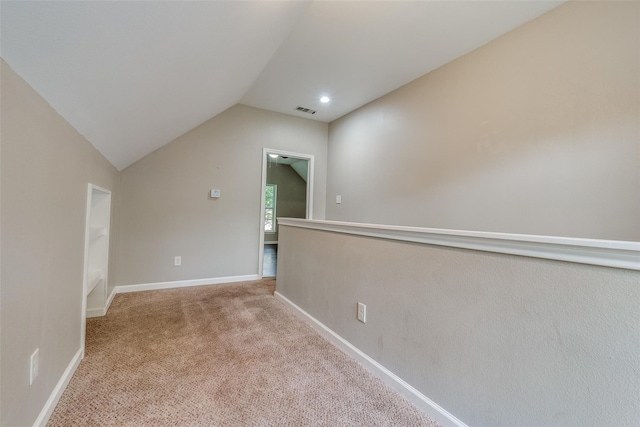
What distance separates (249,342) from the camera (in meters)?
2.05

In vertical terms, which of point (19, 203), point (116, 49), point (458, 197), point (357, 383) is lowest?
point (357, 383)

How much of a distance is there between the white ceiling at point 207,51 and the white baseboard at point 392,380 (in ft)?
6.95

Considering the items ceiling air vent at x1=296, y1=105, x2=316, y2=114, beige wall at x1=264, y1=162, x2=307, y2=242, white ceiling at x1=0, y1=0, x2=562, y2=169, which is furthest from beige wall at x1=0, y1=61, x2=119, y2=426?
beige wall at x1=264, y1=162, x2=307, y2=242

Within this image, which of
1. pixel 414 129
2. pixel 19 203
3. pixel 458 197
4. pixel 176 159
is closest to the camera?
pixel 19 203

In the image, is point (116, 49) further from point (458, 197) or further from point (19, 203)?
point (458, 197)

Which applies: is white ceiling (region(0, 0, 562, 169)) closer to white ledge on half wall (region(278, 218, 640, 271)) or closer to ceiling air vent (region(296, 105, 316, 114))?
ceiling air vent (region(296, 105, 316, 114))

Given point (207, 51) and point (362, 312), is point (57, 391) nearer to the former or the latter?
point (362, 312)

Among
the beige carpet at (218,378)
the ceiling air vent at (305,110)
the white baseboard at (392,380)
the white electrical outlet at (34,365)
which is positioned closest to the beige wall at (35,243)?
the white electrical outlet at (34,365)

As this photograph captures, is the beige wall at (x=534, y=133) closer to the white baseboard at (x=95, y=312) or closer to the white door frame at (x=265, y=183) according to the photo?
the white door frame at (x=265, y=183)

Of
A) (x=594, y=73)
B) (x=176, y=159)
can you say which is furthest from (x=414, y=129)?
(x=176, y=159)

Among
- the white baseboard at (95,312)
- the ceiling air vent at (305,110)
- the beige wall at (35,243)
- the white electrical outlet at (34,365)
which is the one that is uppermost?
the ceiling air vent at (305,110)

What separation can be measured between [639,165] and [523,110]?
79cm

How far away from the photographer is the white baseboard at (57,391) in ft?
3.90

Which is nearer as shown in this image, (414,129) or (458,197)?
(458,197)
